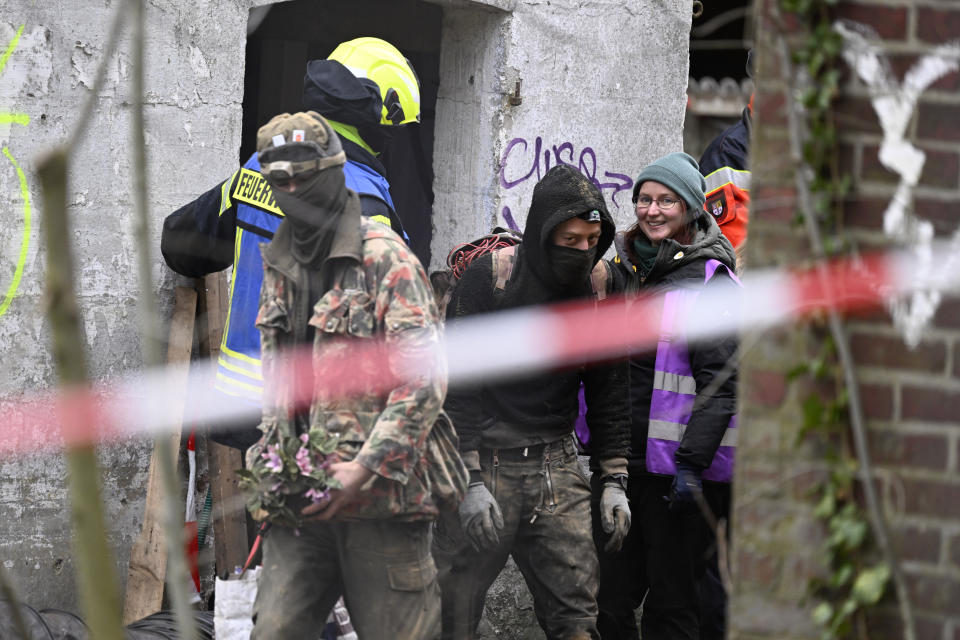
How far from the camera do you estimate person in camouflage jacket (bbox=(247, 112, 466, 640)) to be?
11.5 feet

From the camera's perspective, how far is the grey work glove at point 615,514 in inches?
176

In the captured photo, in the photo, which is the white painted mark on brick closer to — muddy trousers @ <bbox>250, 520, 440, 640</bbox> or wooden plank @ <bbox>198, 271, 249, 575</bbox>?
muddy trousers @ <bbox>250, 520, 440, 640</bbox>

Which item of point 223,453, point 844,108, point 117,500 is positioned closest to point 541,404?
point 223,453

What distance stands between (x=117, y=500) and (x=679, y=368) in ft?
8.15

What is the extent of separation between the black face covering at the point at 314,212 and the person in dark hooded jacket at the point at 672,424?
139 cm

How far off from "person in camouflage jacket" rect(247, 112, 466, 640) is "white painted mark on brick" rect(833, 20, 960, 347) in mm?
1606

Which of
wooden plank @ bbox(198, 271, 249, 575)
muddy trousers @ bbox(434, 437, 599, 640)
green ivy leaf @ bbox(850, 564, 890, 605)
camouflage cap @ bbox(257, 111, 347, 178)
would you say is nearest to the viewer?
green ivy leaf @ bbox(850, 564, 890, 605)

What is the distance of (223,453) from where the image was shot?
203 inches

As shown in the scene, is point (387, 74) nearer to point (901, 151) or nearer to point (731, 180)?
point (731, 180)

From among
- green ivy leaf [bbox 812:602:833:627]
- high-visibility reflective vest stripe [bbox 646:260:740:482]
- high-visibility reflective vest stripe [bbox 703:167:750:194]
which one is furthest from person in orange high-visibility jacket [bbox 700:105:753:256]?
green ivy leaf [bbox 812:602:833:627]

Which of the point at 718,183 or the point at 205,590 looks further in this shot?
Result: the point at 718,183

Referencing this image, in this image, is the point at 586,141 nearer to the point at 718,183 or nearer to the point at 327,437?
the point at 718,183

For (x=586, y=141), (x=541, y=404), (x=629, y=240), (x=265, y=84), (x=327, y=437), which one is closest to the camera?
(x=327, y=437)

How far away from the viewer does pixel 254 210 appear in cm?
441
